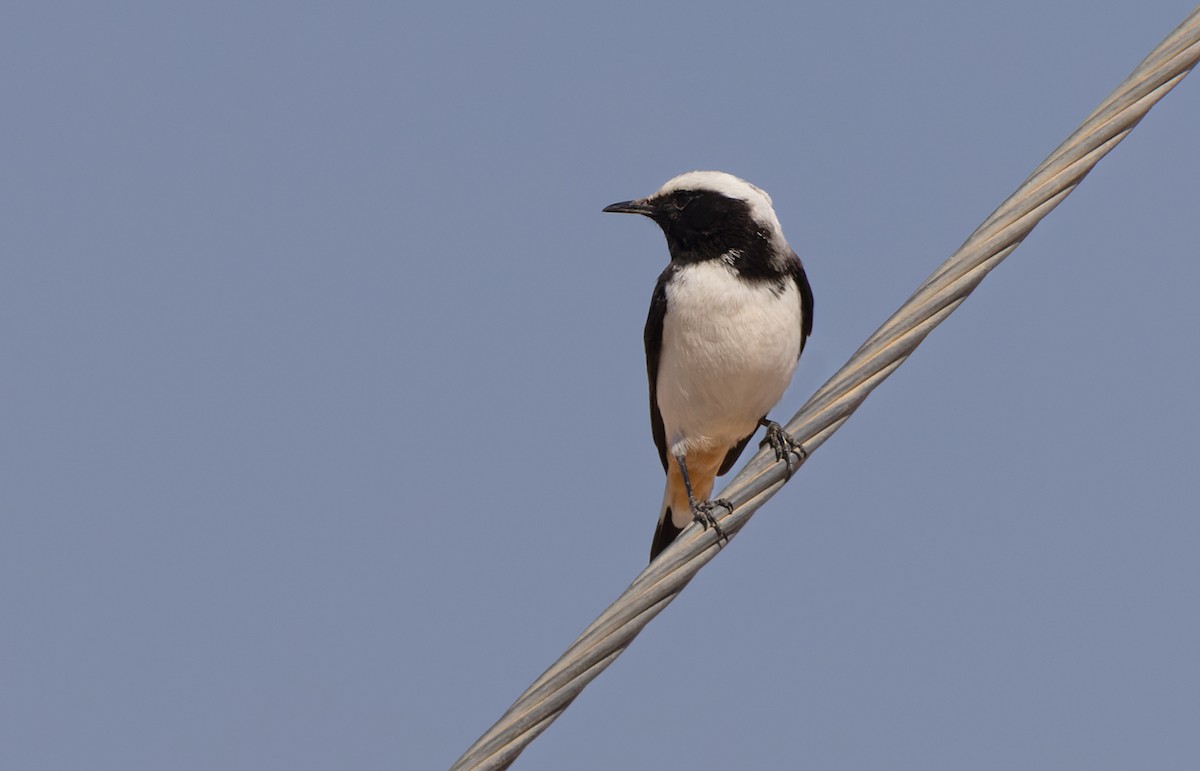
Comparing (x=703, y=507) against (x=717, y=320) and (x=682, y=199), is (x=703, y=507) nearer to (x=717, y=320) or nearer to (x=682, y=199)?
(x=717, y=320)

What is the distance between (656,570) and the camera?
3951 mm

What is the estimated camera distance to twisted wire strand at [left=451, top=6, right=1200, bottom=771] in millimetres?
3670

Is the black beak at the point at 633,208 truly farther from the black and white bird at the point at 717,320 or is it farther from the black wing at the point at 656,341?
the black wing at the point at 656,341

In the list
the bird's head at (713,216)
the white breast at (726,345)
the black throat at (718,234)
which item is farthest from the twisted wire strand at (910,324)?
the bird's head at (713,216)

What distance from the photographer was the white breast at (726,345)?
688 centimetres

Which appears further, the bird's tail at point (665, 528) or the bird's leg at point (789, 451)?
the bird's tail at point (665, 528)

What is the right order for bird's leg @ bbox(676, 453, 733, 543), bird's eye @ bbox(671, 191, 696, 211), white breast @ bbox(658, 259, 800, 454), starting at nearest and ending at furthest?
bird's leg @ bbox(676, 453, 733, 543) < white breast @ bbox(658, 259, 800, 454) < bird's eye @ bbox(671, 191, 696, 211)

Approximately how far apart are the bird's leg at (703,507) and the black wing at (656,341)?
24 cm

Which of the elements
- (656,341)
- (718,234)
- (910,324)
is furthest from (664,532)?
(910,324)

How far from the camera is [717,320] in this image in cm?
690

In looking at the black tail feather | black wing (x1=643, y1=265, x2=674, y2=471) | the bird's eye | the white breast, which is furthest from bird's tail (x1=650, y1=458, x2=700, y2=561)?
the bird's eye

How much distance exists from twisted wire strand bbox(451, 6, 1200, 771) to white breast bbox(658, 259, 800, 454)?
9.34ft

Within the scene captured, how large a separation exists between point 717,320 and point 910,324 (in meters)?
3.05

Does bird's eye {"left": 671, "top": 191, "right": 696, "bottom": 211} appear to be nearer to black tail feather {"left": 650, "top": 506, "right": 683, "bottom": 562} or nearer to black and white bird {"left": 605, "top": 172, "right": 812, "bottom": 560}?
black and white bird {"left": 605, "top": 172, "right": 812, "bottom": 560}
